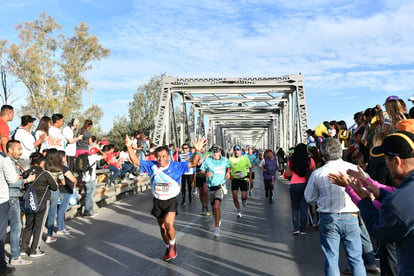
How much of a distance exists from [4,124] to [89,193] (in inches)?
139

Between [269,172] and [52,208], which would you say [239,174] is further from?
[52,208]

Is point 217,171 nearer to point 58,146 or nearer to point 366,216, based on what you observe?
point 58,146

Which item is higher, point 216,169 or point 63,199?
point 216,169

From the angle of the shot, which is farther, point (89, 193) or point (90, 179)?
point (89, 193)

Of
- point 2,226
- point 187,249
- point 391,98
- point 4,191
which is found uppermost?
point 391,98

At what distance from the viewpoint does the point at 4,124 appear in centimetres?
691

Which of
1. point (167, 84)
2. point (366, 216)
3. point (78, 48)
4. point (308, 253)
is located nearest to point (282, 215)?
point (308, 253)

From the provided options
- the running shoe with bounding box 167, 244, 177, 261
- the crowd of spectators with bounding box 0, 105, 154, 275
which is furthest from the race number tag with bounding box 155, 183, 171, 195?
the crowd of spectators with bounding box 0, 105, 154, 275

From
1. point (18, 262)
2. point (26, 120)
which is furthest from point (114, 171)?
point (18, 262)

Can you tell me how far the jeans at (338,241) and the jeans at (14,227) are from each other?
14.4 feet

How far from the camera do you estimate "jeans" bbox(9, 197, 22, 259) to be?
5777mm

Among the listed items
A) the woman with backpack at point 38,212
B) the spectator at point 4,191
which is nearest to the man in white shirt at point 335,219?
the spectator at point 4,191

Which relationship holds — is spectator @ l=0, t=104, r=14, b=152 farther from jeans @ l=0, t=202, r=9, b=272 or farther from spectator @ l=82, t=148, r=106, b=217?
spectator @ l=82, t=148, r=106, b=217

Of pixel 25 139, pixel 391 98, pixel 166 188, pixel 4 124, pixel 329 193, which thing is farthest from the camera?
pixel 25 139
